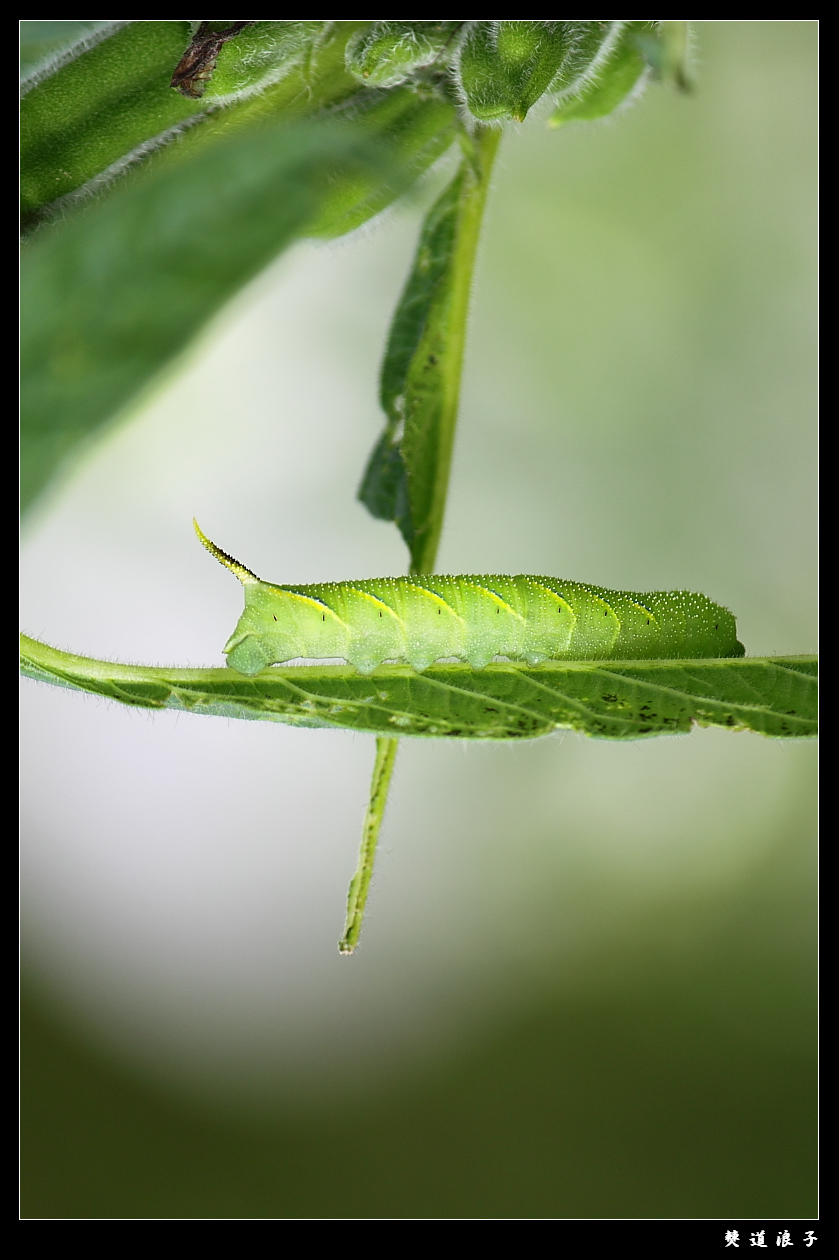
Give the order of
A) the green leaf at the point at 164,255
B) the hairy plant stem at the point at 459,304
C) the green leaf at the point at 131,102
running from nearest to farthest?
the green leaf at the point at 164,255
the green leaf at the point at 131,102
the hairy plant stem at the point at 459,304

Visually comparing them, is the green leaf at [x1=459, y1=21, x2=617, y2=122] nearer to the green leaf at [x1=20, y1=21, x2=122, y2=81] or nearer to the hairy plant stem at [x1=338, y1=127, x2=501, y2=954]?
the hairy plant stem at [x1=338, y1=127, x2=501, y2=954]

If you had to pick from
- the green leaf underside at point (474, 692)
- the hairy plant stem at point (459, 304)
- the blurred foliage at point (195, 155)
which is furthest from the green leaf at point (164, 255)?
the hairy plant stem at point (459, 304)

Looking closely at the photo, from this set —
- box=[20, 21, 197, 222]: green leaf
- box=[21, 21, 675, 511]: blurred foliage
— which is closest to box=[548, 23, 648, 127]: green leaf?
box=[21, 21, 675, 511]: blurred foliage

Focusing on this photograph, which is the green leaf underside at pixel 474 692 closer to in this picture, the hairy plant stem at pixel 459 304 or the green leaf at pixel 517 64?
the hairy plant stem at pixel 459 304

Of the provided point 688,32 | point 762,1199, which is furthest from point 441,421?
point 762,1199

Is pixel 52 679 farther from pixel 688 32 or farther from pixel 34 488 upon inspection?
pixel 688 32

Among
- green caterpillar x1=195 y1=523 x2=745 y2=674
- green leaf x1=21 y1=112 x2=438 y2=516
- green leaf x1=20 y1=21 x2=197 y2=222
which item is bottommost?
green caterpillar x1=195 y1=523 x2=745 y2=674

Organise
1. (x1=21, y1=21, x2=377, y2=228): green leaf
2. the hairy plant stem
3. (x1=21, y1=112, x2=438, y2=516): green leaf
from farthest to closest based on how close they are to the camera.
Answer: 1. the hairy plant stem
2. (x1=21, y1=21, x2=377, y2=228): green leaf
3. (x1=21, y1=112, x2=438, y2=516): green leaf
